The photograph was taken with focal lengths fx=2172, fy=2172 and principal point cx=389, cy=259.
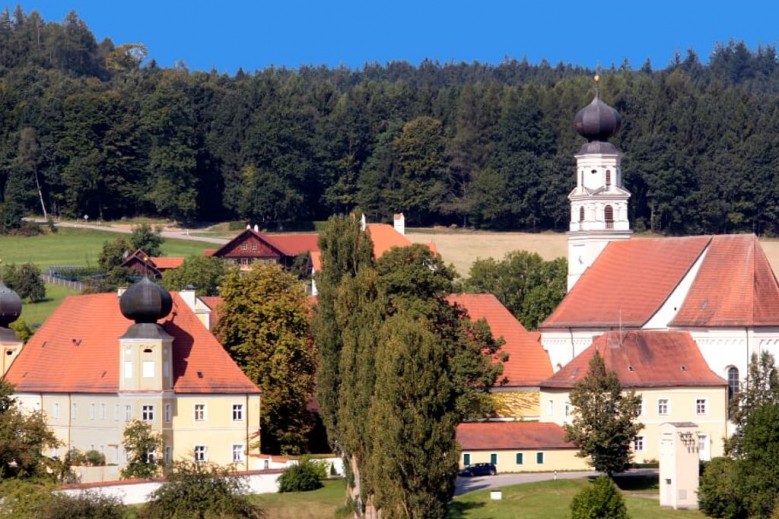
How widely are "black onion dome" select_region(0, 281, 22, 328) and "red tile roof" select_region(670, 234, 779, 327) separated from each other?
23.9 m

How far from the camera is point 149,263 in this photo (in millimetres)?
111312

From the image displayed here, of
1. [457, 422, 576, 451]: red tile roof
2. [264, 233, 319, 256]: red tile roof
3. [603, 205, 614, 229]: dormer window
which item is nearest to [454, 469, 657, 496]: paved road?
[457, 422, 576, 451]: red tile roof

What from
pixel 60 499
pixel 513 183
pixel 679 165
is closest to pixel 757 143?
pixel 679 165

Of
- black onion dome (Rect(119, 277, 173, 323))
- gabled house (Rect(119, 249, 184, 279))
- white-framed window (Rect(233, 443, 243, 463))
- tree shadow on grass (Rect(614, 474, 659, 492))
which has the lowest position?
tree shadow on grass (Rect(614, 474, 659, 492))

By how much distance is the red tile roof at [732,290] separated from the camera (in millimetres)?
75062

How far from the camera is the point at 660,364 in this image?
74.5m

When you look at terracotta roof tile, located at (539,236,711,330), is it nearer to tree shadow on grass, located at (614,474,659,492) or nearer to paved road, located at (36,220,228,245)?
tree shadow on grass, located at (614,474,659,492)

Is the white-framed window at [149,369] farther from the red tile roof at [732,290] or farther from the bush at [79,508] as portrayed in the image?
the red tile roof at [732,290]

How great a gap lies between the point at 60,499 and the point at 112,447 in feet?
39.5

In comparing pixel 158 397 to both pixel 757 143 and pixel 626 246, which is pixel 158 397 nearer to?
pixel 626 246

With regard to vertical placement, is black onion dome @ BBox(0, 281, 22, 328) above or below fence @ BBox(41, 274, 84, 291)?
below

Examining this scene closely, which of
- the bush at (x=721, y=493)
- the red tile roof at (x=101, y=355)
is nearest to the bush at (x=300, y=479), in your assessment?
the red tile roof at (x=101, y=355)

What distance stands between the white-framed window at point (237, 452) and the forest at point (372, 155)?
66732mm

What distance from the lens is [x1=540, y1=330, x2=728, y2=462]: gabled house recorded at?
73375mm
